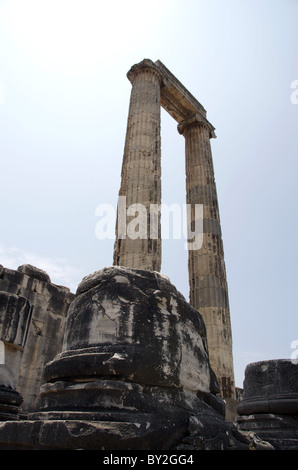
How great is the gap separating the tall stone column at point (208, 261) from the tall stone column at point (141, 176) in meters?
3.55

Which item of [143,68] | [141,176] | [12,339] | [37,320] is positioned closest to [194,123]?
[143,68]

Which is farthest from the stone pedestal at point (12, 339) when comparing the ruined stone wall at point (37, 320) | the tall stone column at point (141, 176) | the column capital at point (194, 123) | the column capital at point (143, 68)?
the column capital at point (194, 123)

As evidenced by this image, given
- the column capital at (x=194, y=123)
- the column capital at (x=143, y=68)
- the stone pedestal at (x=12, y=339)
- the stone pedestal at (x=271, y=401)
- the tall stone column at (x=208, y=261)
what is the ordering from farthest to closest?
the column capital at (x=194, y=123)
the column capital at (x=143, y=68)
the tall stone column at (x=208, y=261)
the stone pedestal at (x=271, y=401)
the stone pedestal at (x=12, y=339)

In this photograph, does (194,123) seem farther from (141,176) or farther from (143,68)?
(141,176)

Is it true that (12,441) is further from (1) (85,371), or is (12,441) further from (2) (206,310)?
(2) (206,310)

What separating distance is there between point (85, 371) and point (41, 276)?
6.52 meters

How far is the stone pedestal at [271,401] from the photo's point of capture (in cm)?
486

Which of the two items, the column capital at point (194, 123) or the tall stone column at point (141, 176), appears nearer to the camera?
the tall stone column at point (141, 176)

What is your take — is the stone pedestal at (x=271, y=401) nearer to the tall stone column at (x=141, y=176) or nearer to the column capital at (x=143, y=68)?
the tall stone column at (x=141, y=176)

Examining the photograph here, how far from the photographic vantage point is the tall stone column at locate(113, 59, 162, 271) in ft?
36.0

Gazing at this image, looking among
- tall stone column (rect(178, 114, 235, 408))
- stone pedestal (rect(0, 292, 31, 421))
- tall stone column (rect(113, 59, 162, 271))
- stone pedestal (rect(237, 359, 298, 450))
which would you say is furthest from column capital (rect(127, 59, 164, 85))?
stone pedestal (rect(237, 359, 298, 450))

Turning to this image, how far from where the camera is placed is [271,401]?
5125 millimetres

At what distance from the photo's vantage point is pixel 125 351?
2.53 metres

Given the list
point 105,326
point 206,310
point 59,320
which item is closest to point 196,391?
point 105,326
